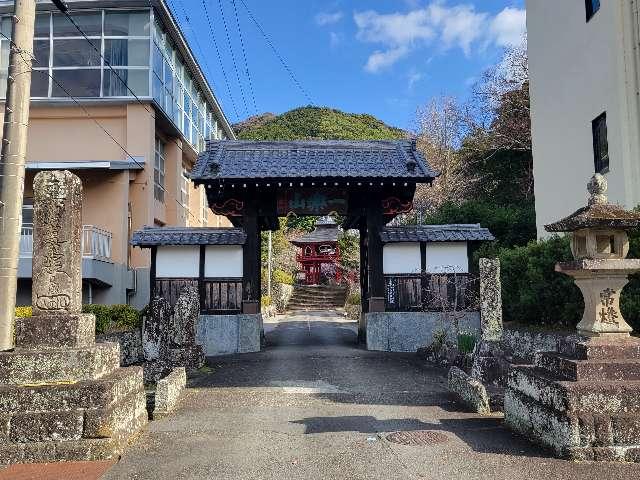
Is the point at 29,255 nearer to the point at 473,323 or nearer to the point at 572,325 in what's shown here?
the point at 473,323

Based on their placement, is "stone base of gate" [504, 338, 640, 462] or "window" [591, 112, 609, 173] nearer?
"stone base of gate" [504, 338, 640, 462]

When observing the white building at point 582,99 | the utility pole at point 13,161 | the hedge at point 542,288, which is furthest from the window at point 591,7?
the utility pole at point 13,161

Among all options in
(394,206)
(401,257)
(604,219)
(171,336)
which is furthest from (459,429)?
(394,206)

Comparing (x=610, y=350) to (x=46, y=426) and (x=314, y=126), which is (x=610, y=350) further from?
(x=314, y=126)

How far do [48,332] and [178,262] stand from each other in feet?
32.8

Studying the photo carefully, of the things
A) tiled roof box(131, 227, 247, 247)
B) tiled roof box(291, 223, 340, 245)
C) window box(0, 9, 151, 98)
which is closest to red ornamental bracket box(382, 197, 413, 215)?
tiled roof box(131, 227, 247, 247)

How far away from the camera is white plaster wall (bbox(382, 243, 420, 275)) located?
16.2m

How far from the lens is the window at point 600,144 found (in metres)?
14.0

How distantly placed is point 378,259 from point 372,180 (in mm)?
2424

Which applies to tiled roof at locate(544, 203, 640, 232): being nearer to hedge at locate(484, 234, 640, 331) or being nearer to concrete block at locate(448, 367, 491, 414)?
concrete block at locate(448, 367, 491, 414)

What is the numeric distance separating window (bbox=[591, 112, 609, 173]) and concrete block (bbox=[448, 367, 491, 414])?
316 inches

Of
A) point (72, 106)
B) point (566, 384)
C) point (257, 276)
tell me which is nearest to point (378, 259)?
point (257, 276)

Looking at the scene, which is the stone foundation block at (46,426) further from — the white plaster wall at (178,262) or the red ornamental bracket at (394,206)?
the red ornamental bracket at (394,206)

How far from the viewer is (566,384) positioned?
5684 millimetres
